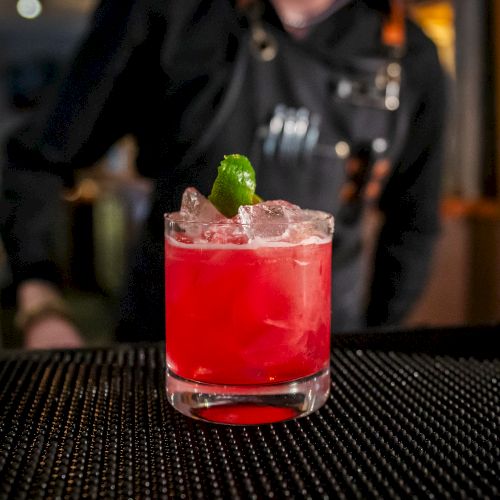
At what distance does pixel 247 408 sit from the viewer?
0.68 meters

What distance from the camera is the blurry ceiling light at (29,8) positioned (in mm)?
5289

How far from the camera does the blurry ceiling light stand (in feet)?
17.4

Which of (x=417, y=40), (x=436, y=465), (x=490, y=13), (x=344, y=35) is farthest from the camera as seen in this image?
(x=490, y=13)

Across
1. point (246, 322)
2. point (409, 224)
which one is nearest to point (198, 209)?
point (246, 322)

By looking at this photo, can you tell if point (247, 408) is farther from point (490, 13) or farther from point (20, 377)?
point (490, 13)

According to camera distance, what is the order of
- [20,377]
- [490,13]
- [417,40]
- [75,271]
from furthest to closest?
[75,271]
[490,13]
[417,40]
[20,377]

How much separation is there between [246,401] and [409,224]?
135 cm

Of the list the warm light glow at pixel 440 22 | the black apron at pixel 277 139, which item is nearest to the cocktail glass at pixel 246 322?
the black apron at pixel 277 139

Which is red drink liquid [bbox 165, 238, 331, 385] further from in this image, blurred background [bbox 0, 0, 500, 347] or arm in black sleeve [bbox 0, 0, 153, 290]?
blurred background [bbox 0, 0, 500, 347]

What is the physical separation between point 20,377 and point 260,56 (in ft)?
3.11

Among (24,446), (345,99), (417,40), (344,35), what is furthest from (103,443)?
(417,40)

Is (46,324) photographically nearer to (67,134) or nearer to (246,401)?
(67,134)

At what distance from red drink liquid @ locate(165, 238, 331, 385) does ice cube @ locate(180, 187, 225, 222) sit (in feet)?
0.11

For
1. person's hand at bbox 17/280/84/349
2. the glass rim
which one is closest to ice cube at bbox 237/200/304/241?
the glass rim
